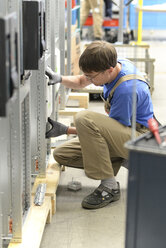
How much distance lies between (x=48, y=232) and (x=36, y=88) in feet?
3.33

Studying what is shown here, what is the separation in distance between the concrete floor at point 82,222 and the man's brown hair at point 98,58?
103 centimetres

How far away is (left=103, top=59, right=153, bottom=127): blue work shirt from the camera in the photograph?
3239mm

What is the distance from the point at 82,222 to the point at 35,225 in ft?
1.63

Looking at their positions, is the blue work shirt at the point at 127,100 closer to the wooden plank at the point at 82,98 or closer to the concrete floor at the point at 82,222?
the concrete floor at the point at 82,222

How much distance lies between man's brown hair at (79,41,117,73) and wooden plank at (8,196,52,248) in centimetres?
95

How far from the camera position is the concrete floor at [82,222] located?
303 cm

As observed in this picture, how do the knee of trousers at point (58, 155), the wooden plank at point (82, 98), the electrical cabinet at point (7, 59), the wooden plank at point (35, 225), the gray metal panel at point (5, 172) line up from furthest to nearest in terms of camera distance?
the wooden plank at point (82, 98)
the knee of trousers at point (58, 155)
the wooden plank at point (35, 225)
the gray metal panel at point (5, 172)
the electrical cabinet at point (7, 59)

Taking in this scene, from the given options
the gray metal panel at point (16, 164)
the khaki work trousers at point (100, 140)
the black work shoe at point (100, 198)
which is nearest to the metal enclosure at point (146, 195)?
the gray metal panel at point (16, 164)

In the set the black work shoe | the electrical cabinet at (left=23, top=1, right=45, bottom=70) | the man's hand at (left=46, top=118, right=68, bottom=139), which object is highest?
the electrical cabinet at (left=23, top=1, right=45, bottom=70)

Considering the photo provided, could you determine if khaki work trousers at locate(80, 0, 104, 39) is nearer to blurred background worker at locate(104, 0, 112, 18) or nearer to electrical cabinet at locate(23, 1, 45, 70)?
blurred background worker at locate(104, 0, 112, 18)

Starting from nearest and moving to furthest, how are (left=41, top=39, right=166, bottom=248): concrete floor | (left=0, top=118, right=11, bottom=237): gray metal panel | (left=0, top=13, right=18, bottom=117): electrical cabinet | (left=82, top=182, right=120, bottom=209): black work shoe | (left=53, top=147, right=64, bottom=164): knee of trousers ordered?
(left=0, top=13, right=18, bottom=117): electrical cabinet → (left=0, top=118, right=11, bottom=237): gray metal panel → (left=41, top=39, right=166, bottom=248): concrete floor → (left=82, top=182, right=120, bottom=209): black work shoe → (left=53, top=147, right=64, bottom=164): knee of trousers

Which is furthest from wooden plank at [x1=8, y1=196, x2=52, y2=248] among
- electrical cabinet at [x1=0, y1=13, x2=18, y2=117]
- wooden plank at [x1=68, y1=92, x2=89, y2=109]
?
wooden plank at [x1=68, y1=92, x2=89, y2=109]

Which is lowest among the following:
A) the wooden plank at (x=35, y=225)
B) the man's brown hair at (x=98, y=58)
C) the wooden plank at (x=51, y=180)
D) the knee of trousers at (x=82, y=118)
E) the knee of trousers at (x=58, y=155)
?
the wooden plank at (x=35, y=225)

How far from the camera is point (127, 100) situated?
10.6 ft
